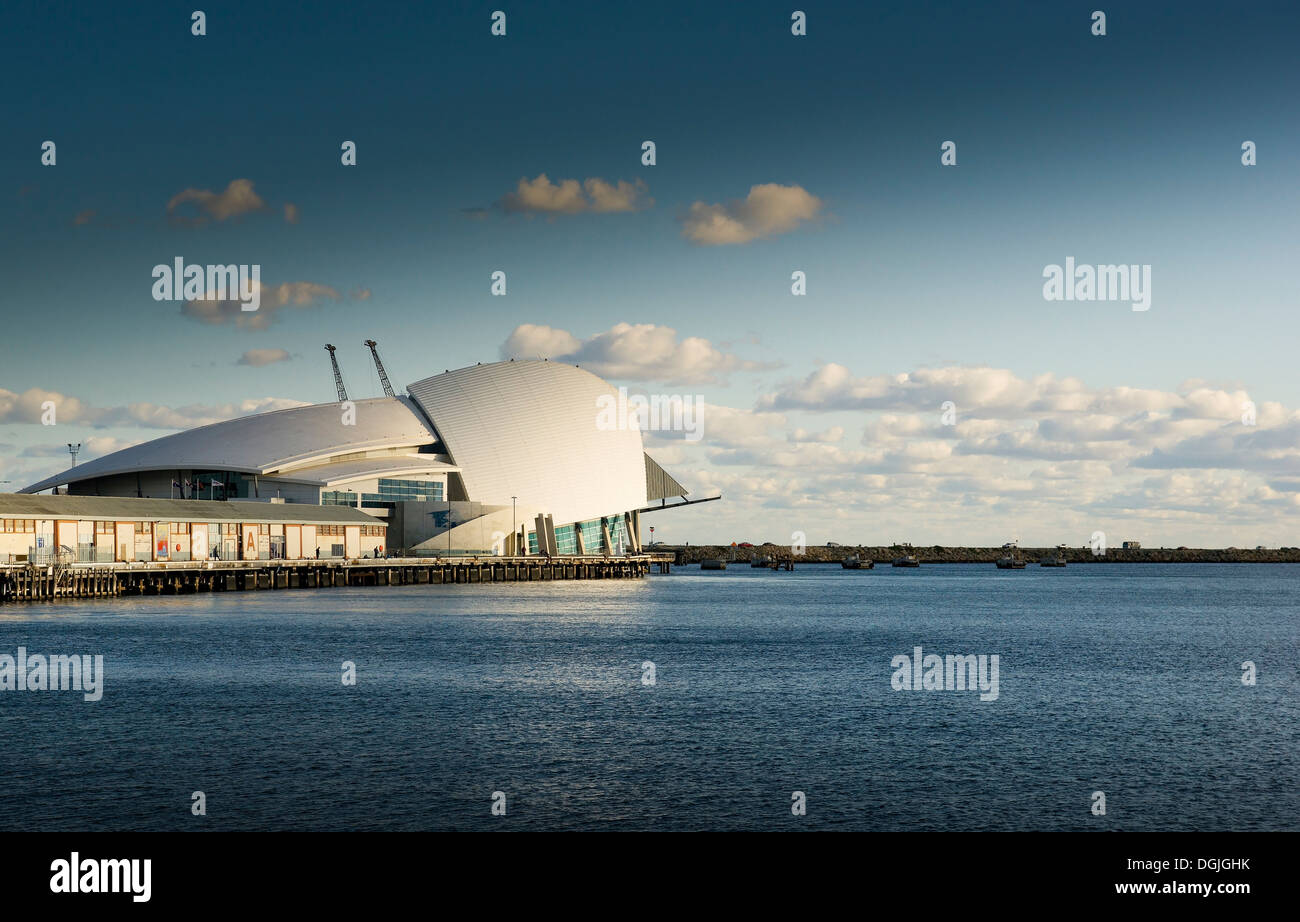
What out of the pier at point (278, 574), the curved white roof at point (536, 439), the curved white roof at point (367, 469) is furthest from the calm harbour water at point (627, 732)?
the curved white roof at point (536, 439)

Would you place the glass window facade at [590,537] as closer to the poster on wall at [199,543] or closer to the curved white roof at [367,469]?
the curved white roof at [367,469]

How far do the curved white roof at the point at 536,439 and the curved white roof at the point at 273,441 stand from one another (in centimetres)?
384

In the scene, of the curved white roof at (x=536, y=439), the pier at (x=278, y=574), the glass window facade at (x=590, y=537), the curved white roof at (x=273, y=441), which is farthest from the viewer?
the glass window facade at (x=590, y=537)

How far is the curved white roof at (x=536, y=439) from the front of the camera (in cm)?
11606

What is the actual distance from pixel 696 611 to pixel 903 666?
32.4 metres

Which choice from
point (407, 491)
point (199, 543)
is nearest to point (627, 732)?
point (199, 543)

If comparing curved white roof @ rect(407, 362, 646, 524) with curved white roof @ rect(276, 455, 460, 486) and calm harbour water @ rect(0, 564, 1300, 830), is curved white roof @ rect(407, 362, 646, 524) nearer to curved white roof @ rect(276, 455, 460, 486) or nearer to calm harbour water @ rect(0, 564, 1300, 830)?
curved white roof @ rect(276, 455, 460, 486)

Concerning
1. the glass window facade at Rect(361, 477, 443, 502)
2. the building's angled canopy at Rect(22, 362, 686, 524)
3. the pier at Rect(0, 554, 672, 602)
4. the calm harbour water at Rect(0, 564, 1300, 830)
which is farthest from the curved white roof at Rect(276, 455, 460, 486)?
the calm harbour water at Rect(0, 564, 1300, 830)

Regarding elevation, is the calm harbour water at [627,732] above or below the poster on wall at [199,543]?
below

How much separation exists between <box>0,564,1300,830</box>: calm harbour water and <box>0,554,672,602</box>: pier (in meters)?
16.5

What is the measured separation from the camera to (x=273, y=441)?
106875 millimetres

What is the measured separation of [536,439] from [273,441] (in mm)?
26342

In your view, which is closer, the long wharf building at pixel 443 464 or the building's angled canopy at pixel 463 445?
the long wharf building at pixel 443 464
